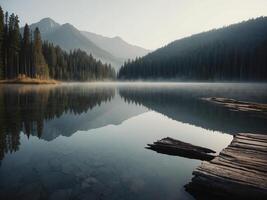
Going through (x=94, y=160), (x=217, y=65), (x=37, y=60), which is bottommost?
(x=94, y=160)

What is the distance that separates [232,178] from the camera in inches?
284

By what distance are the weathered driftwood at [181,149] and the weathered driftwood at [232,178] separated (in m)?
1.51

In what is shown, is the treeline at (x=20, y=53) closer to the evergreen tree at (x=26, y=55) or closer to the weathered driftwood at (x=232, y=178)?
the evergreen tree at (x=26, y=55)

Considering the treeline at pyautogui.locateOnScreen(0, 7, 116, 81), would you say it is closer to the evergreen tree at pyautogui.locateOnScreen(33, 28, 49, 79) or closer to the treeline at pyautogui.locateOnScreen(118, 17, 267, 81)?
the evergreen tree at pyautogui.locateOnScreen(33, 28, 49, 79)

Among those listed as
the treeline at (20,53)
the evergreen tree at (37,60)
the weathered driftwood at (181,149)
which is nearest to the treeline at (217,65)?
the treeline at (20,53)

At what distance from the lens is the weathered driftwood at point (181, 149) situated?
10938 millimetres

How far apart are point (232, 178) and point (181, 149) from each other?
432 centimetres

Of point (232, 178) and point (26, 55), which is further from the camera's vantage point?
point (26, 55)

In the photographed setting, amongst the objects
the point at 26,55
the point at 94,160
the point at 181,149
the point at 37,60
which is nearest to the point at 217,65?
the point at 37,60

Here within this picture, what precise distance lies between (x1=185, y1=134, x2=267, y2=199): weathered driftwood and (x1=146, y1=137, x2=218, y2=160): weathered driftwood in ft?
4.95

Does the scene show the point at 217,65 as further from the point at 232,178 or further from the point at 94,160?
the point at 232,178

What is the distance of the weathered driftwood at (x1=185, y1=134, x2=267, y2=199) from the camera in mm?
6738

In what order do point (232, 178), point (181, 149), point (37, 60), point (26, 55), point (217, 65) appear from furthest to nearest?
point (217, 65)
point (37, 60)
point (26, 55)
point (181, 149)
point (232, 178)

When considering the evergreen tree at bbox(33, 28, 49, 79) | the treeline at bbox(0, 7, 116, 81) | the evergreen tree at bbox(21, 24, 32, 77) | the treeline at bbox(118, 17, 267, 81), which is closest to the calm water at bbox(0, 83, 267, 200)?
the treeline at bbox(0, 7, 116, 81)
